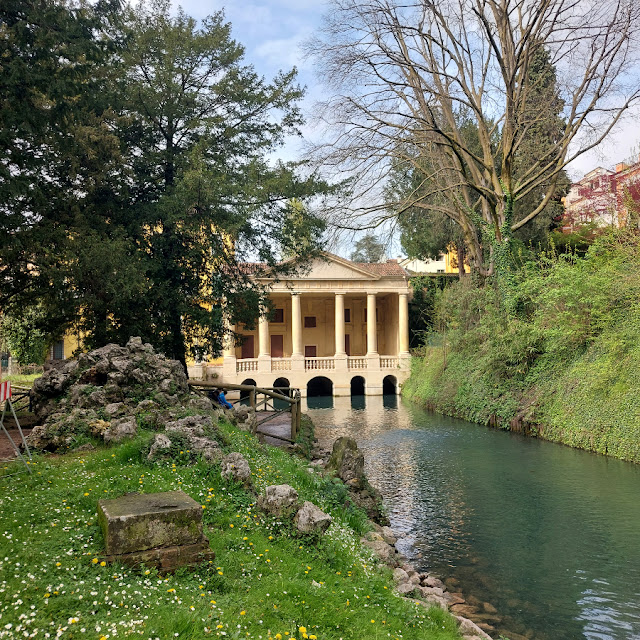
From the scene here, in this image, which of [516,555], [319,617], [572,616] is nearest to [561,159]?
[516,555]

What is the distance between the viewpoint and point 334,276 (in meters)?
Answer: 38.2

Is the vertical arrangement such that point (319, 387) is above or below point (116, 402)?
below

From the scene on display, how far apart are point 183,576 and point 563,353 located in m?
16.6

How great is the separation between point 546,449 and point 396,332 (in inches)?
1055

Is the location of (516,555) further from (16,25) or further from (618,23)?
(618,23)

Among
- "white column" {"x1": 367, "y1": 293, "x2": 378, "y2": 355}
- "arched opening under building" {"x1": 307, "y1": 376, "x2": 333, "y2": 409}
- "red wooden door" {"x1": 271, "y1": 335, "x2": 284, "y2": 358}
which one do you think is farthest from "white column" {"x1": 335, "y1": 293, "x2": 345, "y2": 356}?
"red wooden door" {"x1": 271, "y1": 335, "x2": 284, "y2": 358}

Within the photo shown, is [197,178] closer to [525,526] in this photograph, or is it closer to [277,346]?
[525,526]

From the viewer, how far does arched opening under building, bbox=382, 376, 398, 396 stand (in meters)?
39.3

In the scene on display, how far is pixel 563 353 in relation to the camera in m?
18.6

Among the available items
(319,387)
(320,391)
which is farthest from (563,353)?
(319,387)

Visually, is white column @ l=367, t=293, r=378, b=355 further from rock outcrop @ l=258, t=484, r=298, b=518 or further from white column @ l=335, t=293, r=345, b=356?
rock outcrop @ l=258, t=484, r=298, b=518

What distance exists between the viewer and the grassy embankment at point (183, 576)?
413 centimetres

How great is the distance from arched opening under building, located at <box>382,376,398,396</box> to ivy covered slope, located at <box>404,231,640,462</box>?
1365cm

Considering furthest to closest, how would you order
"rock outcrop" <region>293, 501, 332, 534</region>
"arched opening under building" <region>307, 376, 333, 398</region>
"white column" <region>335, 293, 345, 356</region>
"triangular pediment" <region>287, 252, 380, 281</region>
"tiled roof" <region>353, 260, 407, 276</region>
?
"arched opening under building" <region>307, 376, 333, 398</region> < "tiled roof" <region>353, 260, 407, 276</region> < "white column" <region>335, 293, 345, 356</region> < "triangular pediment" <region>287, 252, 380, 281</region> < "rock outcrop" <region>293, 501, 332, 534</region>
